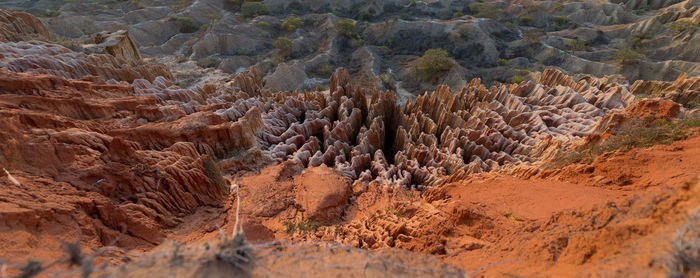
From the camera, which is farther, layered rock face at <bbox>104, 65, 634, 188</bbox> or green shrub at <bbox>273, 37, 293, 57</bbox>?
green shrub at <bbox>273, 37, 293, 57</bbox>

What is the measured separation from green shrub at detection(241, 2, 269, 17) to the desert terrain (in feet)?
69.3

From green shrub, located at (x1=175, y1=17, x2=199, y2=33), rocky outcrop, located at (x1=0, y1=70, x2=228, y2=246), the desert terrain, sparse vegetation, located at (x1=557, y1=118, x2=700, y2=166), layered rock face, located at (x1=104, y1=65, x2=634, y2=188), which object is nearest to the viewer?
the desert terrain

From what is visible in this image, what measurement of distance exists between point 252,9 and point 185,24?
7922 millimetres

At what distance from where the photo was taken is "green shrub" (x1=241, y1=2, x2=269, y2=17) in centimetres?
3581

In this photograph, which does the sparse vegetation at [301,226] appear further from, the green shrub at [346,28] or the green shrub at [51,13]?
the green shrub at [51,13]

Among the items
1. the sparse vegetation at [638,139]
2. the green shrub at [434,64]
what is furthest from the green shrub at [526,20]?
the sparse vegetation at [638,139]

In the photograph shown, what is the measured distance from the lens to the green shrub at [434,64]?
2538 cm

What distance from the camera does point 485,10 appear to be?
36125 millimetres

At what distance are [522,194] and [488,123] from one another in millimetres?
4900

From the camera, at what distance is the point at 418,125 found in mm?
10055

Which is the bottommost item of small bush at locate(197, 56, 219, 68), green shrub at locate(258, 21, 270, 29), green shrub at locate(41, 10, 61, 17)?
small bush at locate(197, 56, 219, 68)

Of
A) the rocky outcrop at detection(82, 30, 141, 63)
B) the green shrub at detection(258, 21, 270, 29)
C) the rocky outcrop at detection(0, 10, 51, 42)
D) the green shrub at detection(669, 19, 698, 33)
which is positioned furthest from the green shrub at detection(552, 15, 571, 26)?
the rocky outcrop at detection(0, 10, 51, 42)

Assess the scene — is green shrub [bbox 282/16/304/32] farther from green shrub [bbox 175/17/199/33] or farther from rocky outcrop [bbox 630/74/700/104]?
rocky outcrop [bbox 630/74/700/104]

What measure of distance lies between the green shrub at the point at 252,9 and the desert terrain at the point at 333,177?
2111 cm
